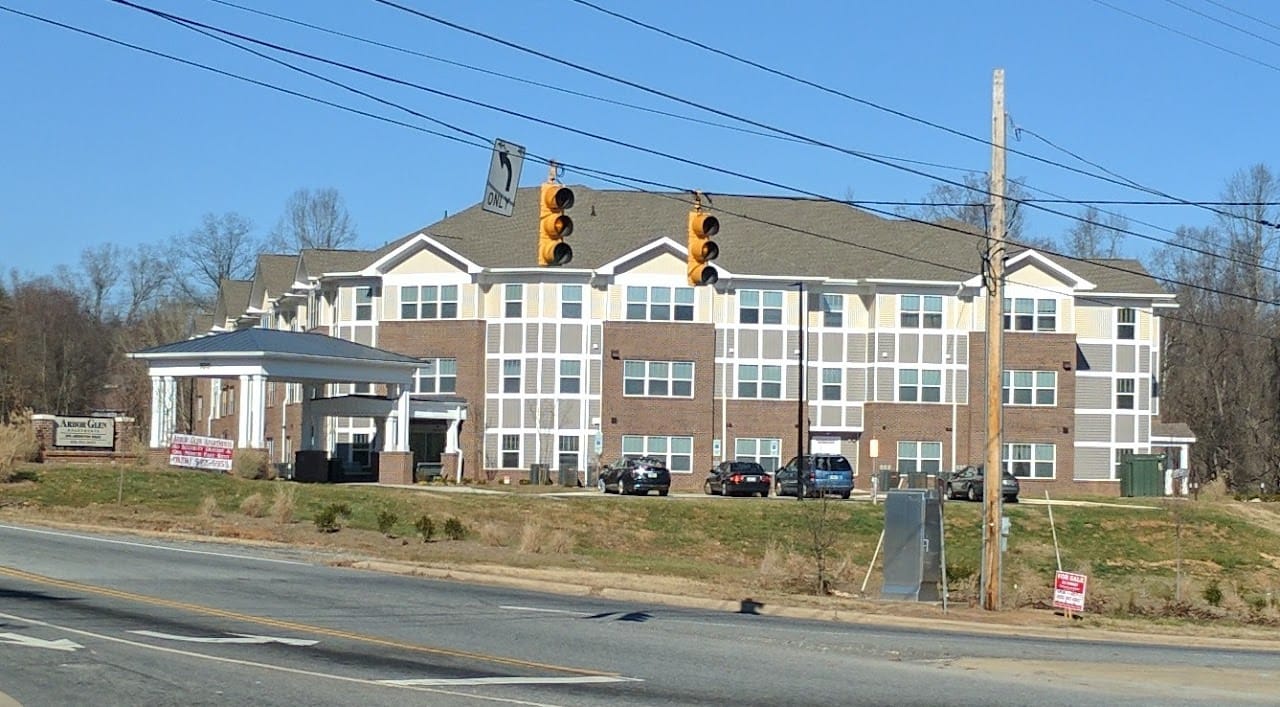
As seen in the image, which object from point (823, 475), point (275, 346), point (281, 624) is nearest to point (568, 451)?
point (823, 475)

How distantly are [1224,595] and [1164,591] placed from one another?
1294 millimetres

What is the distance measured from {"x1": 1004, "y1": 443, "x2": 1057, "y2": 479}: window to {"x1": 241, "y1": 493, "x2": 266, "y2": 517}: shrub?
37.7m

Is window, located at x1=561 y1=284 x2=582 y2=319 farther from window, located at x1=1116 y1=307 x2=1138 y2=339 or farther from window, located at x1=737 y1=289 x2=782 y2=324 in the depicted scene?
window, located at x1=1116 y1=307 x2=1138 y2=339

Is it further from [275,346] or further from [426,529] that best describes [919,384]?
[426,529]

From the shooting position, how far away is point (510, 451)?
65750 millimetres

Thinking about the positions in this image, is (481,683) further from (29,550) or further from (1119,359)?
(1119,359)

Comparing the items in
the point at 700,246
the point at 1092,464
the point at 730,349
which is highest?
the point at 730,349

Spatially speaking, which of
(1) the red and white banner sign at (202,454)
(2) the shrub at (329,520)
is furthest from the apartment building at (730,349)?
(2) the shrub at (329,520)

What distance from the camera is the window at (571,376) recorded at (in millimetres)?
65750

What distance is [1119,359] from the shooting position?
6925cm

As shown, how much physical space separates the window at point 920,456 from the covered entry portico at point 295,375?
22612 millimetres

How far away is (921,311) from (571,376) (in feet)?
52.1

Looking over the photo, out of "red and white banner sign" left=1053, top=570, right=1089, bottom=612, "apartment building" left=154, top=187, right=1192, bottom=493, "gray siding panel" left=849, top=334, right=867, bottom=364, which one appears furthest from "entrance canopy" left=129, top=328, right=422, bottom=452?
"red and white banner sign" left=1053, top=570, right=1089, bottom=612

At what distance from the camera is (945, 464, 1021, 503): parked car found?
2301 inches
